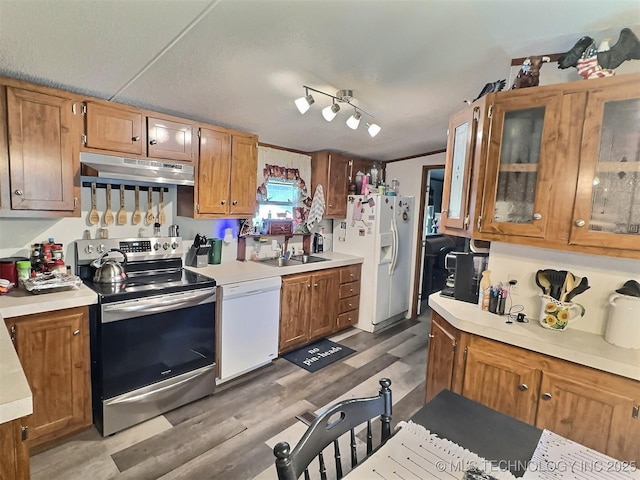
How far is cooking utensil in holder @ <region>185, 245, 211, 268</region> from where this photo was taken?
10.1 feet

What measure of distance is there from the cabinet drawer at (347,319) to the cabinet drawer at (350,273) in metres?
0.42

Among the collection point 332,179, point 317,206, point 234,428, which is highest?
point 332,179

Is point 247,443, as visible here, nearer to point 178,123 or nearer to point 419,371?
point 419,371

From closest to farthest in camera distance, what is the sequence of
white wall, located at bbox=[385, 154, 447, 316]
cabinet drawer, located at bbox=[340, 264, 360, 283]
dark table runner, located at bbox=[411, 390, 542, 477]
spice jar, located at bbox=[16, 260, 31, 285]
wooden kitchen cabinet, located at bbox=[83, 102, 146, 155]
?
dark table runner, located at bbox=[411, 390, 542, 477], spice jar, located at bbox=[16, 260, 31, 285], wooden kitchen cabinet, located at bbox=[83, 102, 146, 155], cabinet drawer, located at bbox=[340, 264, 360, 283], white wall, located at bbox=[385, 154, 447, 316]

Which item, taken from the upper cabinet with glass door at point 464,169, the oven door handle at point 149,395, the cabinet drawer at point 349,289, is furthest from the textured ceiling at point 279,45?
the cabinet drawer at point 349,289

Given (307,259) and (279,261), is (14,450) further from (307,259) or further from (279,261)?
(307,259)

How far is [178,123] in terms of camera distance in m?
2.68

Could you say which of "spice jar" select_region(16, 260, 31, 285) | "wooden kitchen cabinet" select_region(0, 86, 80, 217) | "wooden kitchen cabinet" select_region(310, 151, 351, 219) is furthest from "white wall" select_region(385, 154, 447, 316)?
"spice jar" select_region(16, 260, 31, 285)

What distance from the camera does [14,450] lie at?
1148 millimetres

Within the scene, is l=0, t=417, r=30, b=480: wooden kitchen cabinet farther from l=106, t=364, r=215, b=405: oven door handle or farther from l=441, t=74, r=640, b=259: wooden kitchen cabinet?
l=441, t=74, r=640, b=259: wooden kitchen cabinet

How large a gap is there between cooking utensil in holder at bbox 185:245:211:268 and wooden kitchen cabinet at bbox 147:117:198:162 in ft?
2.68

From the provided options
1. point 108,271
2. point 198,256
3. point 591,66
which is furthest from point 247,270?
point 591,66

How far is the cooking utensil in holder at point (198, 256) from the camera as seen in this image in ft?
10.1

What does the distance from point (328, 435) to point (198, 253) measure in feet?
7.91
